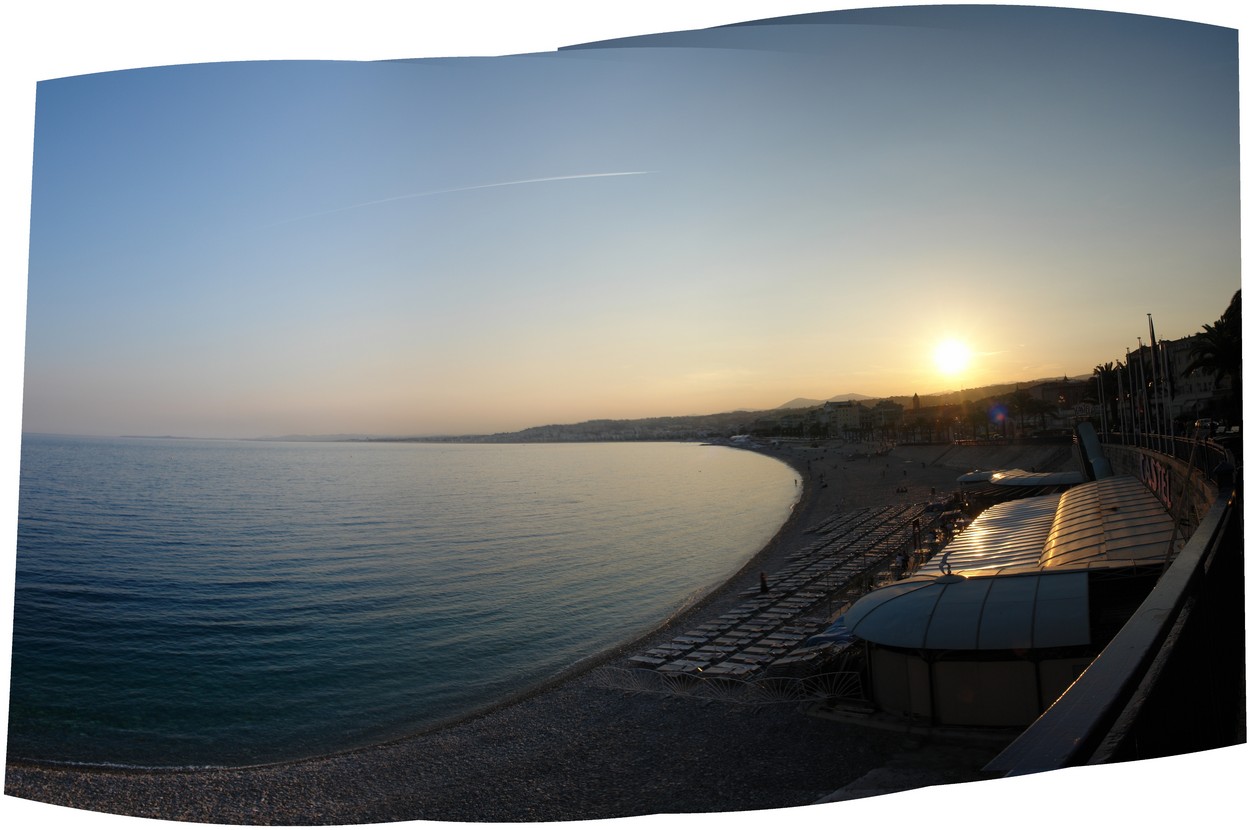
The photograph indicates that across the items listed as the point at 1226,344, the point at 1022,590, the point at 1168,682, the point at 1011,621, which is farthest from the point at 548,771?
the point at 1168,682

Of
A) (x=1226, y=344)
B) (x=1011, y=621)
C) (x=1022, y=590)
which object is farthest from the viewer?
(x=1022, y=590)

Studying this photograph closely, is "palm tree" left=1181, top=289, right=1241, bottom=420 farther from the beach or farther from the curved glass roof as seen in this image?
the beach

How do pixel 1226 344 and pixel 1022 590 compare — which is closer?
pixel 1226 344

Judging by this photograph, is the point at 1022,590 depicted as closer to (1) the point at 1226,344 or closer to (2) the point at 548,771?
(1) the point at 1226,344

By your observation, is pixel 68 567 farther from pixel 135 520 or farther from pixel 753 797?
pixel 753 797

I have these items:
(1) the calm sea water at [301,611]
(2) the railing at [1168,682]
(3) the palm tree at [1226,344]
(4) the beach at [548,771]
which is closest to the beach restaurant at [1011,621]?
(4) the beach at [548,771]

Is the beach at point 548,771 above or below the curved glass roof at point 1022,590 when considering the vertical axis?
below

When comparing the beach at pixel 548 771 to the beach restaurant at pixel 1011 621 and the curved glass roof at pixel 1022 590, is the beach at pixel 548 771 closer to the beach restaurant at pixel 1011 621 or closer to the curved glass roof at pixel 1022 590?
the beach restaurant at pixel 1011 621
